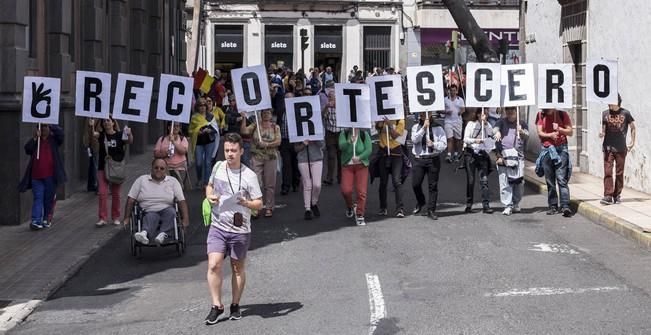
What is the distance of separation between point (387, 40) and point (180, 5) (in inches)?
698

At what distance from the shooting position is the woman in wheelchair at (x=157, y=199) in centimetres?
1238

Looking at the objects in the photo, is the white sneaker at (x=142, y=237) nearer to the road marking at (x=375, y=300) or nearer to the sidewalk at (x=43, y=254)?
the sidewalk at (x=43, y=254)

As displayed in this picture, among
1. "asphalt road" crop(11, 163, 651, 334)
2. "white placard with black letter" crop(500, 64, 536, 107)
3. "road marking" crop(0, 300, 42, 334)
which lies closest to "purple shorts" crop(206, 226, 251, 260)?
"asphalt road" crop(11, 163, 651, 334)

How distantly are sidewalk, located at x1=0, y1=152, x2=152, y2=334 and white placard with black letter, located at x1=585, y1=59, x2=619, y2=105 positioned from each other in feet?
24.2

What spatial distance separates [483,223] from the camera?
49.0 feet

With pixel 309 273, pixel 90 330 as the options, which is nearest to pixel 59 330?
pixel 90 330

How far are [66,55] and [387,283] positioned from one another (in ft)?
32.7

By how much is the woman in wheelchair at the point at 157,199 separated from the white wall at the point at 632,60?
9242mm

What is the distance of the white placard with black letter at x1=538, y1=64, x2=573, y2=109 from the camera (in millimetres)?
15828

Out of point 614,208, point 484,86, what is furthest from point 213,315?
point 614,208

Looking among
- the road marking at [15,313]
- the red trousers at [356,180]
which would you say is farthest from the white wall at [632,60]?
the road marking at [15,313]

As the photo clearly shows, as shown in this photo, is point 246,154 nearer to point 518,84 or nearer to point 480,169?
point 480,169

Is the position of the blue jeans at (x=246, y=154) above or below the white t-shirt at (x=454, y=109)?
below

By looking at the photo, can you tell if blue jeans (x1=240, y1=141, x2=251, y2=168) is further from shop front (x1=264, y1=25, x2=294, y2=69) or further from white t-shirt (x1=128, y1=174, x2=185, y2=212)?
shop front (x1=264, y1=25, x2=294, y2=69)
